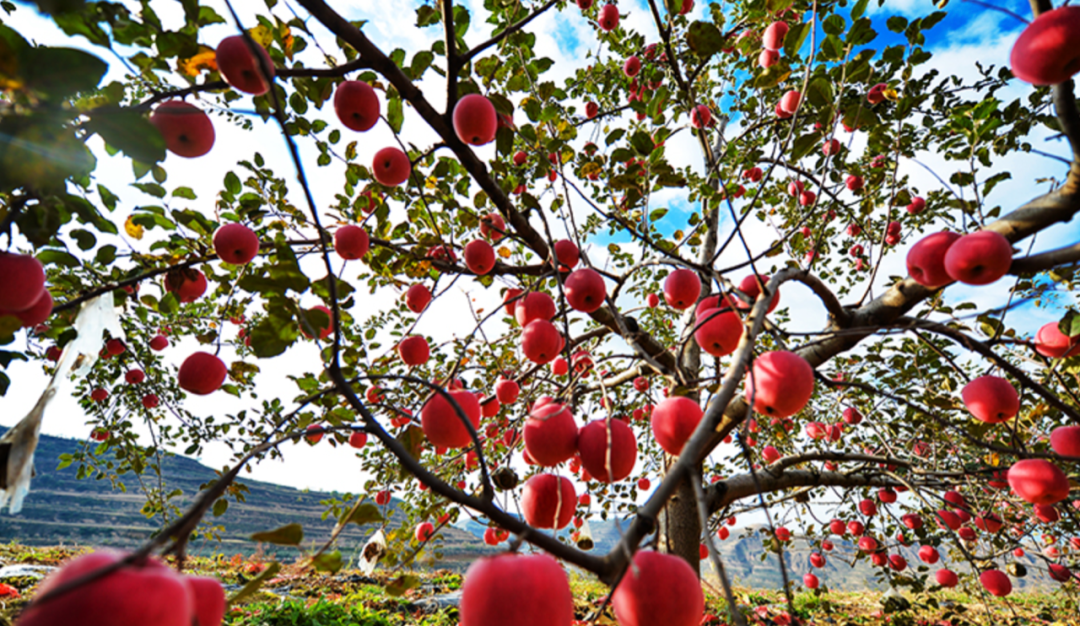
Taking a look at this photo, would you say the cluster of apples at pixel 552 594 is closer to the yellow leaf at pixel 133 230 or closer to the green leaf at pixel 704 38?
the green leaf at pixel 704 38

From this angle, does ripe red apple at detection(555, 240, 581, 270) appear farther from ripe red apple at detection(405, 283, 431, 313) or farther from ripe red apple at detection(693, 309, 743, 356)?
ripe red apple at detection(693, 309, 743, 356)

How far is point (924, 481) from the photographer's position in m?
3.26

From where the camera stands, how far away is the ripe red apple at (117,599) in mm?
556

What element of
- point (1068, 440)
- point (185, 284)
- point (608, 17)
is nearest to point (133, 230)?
point (185, 284)

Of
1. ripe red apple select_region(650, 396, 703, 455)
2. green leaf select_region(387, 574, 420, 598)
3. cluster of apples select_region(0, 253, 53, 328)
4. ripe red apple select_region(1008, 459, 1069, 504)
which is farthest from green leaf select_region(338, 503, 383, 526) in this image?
ripe red apple select_region(1008, 459, 1069, 504)

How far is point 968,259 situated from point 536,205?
4.91 ft

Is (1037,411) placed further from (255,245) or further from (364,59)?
(255,245)

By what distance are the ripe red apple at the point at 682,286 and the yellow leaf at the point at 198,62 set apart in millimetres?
1989

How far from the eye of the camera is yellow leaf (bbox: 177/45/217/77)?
1467 millimetres

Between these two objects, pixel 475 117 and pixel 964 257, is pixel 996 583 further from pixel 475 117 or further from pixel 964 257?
pixel 475 117

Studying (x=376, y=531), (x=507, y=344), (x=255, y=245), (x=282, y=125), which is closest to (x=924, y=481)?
(x=507, y=344)

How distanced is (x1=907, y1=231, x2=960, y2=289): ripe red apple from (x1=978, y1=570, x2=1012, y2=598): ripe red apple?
334cm

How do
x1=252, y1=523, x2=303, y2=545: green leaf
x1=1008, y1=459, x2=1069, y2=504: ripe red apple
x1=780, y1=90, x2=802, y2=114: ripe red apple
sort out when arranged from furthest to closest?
x1=780, y1=90, x2=802, y2=114: ripe red apple
x1=1008, y1=459, x2=1069, y2=504: ripe red apple
x1=252, y1=523, x2=303, y2=545: green leaf

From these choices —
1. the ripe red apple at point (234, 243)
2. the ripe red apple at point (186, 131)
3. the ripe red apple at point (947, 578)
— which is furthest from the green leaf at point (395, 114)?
the ripe red apple at point (947, 578)
